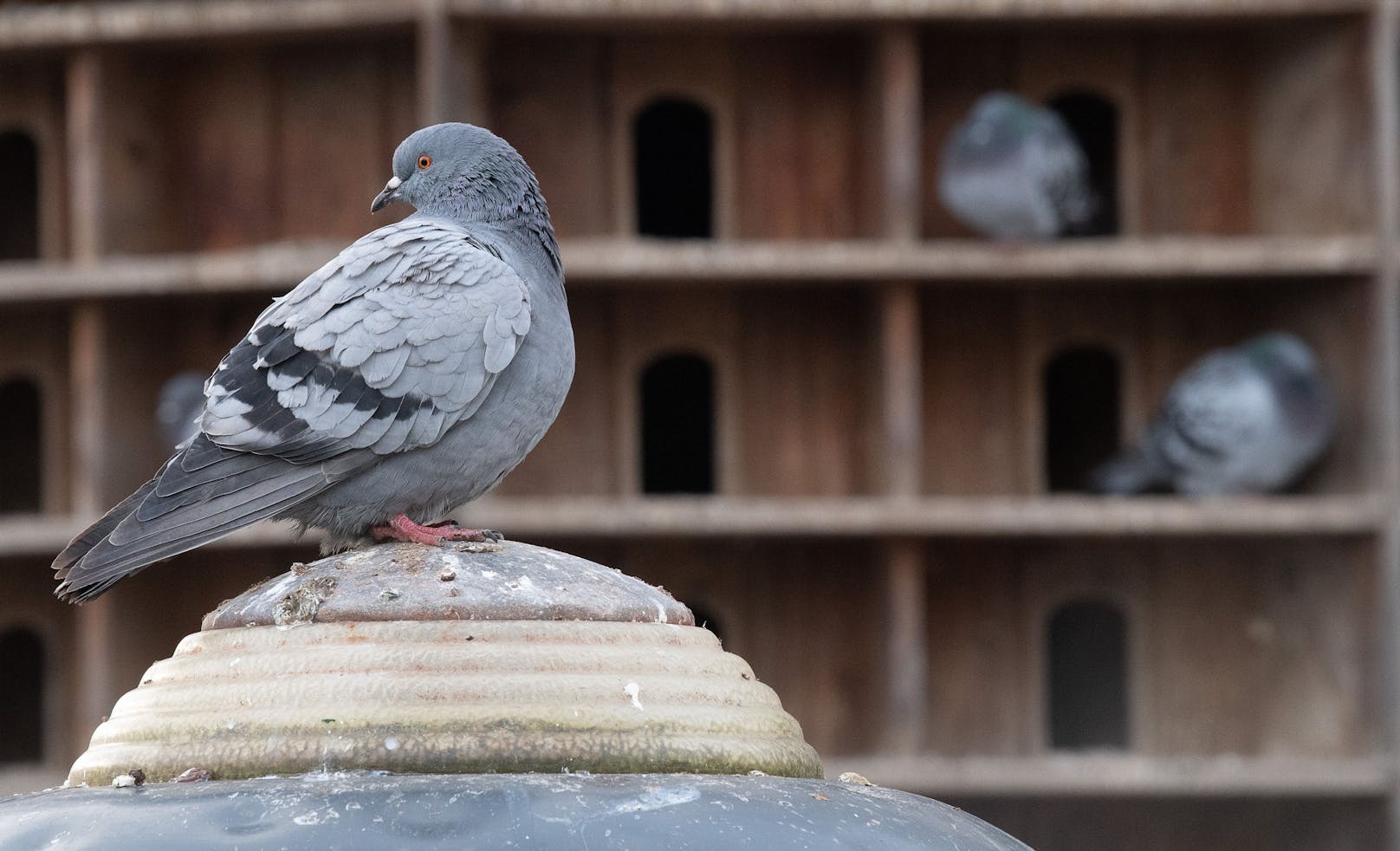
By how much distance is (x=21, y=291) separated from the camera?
8.19 m

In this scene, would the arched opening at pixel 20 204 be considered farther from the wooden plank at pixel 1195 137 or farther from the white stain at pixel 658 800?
the white stain at pixel 658 800

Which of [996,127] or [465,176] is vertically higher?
[996,127]

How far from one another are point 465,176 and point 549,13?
14.7 feet

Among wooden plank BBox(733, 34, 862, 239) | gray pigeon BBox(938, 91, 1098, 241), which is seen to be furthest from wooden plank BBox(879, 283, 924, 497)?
wooden plank BBox(733, 34, 862, 239)

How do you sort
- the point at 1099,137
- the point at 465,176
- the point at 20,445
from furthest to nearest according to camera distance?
the point at 20,445 < the point at 1099,137 < the point at 465,176

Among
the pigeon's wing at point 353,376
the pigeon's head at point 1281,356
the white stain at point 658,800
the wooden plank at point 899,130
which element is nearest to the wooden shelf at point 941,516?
the pigeon's head at point 1281,356

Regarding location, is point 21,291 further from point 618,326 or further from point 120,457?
point 618,326

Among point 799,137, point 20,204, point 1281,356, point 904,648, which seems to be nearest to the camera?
point 904,648

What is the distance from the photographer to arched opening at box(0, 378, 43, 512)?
32.6 ft

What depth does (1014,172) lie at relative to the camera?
7945 mm

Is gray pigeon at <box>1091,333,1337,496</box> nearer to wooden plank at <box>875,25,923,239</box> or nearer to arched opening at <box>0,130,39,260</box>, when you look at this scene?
wooden plank at <box>875,25,923,239</box>

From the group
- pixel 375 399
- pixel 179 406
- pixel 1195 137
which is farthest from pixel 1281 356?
pixel 375 399

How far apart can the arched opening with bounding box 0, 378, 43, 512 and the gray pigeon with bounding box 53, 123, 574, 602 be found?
23.2 ft

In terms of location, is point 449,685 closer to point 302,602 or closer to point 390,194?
point 302,602
